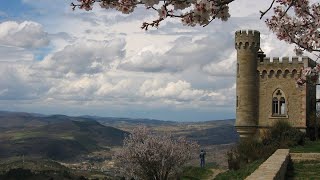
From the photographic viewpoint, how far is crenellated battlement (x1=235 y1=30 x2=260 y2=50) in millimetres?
41031

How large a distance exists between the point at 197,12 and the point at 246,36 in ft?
116

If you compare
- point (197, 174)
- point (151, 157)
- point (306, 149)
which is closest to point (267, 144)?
point (306, 149)

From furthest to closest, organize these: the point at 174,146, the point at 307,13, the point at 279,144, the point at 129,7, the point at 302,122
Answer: the point at 174,146 → the point at 302,122 → the point at 279,144 → the point at 307,13 → the point at 129,7

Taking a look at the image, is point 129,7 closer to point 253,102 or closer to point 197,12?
point 197,12

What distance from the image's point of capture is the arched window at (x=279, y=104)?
40.3 m

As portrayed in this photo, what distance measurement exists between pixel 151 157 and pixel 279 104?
11.6 m

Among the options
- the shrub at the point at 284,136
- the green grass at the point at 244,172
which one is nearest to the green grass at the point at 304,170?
the green grass at the point at 244,172

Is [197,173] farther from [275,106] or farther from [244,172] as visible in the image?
[244,172]

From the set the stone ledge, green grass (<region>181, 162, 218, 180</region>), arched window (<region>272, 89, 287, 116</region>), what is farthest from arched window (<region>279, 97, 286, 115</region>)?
the stone ledge

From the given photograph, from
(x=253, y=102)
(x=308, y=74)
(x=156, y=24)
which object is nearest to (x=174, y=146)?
(x=253, y=102)

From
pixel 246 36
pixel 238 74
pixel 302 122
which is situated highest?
pixel 246 36

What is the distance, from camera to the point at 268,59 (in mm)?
41188

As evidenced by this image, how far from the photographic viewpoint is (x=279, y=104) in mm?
40312

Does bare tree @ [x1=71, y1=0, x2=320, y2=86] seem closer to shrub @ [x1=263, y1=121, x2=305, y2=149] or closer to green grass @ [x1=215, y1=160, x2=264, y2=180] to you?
green grass @ [x1=215, y1=160, x2=264, y2=180]
